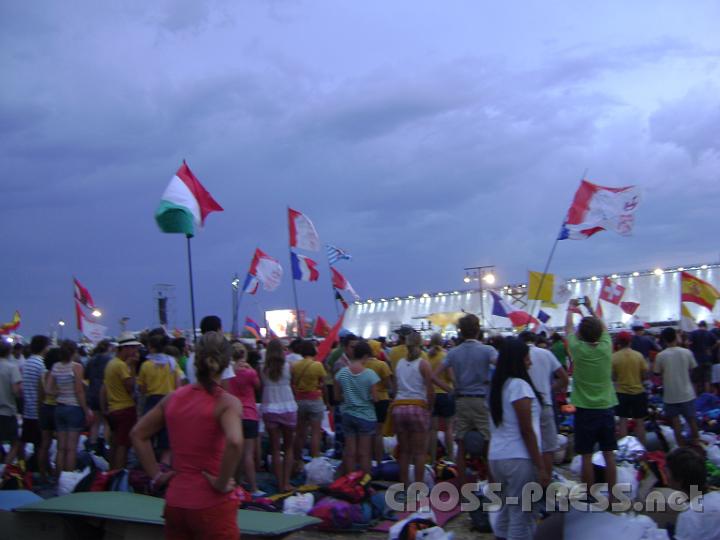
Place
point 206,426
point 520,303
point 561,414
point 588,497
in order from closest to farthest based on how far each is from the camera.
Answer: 1. point 206,426
2. point 588,497
3. point 561,414
4. point 520,303

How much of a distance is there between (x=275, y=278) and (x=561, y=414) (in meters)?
8.94

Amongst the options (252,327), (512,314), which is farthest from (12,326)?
(512,314)

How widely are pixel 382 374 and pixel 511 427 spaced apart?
4460 mm

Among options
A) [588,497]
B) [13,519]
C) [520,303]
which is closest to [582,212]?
[588,497]

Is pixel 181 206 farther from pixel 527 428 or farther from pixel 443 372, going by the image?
pixel 527 428

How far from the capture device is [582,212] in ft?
41.8

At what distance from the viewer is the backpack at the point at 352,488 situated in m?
7.47

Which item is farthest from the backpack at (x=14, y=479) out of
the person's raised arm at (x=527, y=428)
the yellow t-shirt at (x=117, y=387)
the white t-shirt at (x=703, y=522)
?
the white t-shirt at (x=703, y=522)

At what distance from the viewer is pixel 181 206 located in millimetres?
8383

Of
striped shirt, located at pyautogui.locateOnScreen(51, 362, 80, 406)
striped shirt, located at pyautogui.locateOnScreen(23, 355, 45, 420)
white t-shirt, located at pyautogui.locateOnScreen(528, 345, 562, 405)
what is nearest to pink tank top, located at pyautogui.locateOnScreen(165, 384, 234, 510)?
white t-shirt, located at pyautogui.locateOnScreen(528, 345, 562, 405)

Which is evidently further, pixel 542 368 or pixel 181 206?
pixel 181 206

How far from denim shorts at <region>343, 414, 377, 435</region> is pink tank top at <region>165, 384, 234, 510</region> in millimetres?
4724

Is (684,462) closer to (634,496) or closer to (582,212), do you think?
(634,496)

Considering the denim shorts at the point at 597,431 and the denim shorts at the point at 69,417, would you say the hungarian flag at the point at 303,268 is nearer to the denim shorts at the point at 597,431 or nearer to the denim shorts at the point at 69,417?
the denim shorts at the point at 69,417
